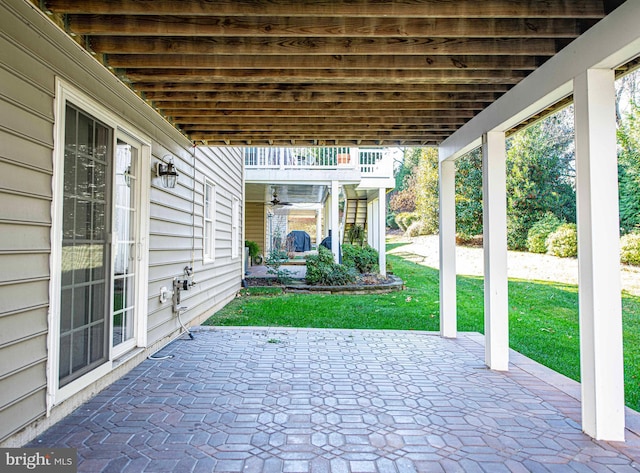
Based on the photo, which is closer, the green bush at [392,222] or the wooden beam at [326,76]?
the wooden beam at [326,76]

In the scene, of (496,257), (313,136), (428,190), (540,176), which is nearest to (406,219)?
(428,190)

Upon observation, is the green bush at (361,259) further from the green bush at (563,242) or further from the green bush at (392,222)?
the green bush at (392,222)

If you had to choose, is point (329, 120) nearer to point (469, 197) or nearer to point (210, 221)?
point (210, 221)

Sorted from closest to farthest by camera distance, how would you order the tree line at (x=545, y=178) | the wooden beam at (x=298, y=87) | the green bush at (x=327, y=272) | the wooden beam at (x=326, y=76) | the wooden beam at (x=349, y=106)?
the wooden beam at (x=326, y=76) → the wooden beam at (x=298, y=87) → the wooden beam at (x=349, y=106) → the tree line at (x=545, y=178) → the green bush at (x=327, y=272)

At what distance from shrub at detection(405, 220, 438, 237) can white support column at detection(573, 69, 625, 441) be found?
51.9 ft

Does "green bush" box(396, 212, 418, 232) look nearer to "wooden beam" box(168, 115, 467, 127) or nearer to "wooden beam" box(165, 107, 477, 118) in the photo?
"wooden beam" box(168, 115, 467, 127)

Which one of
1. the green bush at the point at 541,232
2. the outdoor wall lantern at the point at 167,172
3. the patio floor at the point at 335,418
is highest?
the outdoor wall lantern at the point at 167,172

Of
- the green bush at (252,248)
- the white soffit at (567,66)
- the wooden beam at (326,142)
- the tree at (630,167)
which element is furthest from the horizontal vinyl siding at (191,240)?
the tree at (630,167)

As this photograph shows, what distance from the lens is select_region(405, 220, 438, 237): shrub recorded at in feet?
60.3

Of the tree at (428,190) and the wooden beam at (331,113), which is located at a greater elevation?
the tree at (428,190)

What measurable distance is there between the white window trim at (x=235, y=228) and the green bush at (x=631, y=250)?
8.91 m

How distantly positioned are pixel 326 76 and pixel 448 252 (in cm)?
288

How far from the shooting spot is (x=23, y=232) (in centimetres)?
236

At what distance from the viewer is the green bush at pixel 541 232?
40.3 ft
